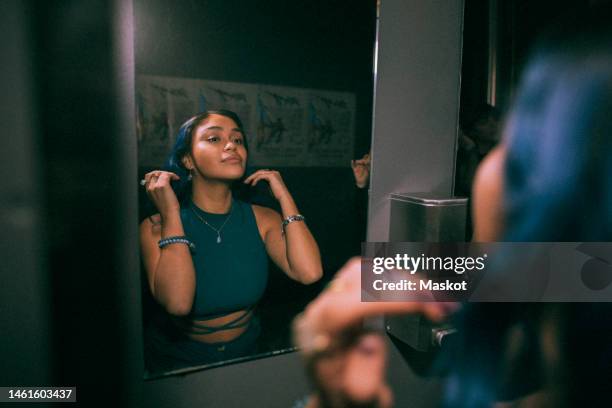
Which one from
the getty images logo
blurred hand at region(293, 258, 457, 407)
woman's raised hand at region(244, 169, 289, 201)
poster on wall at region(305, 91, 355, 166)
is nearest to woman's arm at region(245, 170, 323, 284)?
woman's raised hand at region(244, 169, 289, 201)

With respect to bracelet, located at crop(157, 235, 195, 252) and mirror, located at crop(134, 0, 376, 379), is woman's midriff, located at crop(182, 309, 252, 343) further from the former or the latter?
bracelet, located at crop(157, 235, 195, 252)

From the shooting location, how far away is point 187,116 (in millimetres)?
1192

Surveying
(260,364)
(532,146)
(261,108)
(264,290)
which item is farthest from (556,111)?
(260,364)

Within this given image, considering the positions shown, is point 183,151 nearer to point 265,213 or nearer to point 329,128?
point 265,213

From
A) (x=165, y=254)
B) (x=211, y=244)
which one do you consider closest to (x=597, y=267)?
(x=211, y=244)

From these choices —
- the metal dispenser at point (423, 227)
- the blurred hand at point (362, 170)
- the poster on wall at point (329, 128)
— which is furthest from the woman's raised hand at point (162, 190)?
the metal dispenser at point (423, 227)

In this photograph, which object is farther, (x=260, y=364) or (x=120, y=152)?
(x=260, y=364)

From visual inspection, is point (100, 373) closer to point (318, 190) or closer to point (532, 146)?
point (318, 190)

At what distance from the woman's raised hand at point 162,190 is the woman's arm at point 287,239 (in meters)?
0.22

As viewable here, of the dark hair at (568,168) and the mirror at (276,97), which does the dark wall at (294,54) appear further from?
the dark hair at (568,168)

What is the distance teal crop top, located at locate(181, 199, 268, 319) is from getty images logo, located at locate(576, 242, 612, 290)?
84 centimetres

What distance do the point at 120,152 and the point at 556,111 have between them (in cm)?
101

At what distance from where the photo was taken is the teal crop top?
127 centimetres

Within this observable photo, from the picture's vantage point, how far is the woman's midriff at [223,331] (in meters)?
1.30
